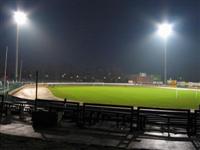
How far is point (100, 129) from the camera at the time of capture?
40.7 feet

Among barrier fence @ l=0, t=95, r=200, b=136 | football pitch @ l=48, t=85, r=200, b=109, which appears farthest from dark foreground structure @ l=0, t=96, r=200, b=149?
football pitch @ l=48, t=85, r=200, b=109

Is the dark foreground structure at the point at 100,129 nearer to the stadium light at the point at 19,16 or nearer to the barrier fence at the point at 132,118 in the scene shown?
the barrier fence at the point at 132,118

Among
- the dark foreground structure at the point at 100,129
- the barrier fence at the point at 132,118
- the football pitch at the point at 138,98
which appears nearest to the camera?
the dark foreground structure at the point at 100,129

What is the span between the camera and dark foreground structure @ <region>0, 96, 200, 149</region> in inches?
386

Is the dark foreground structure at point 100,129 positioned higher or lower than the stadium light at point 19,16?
lower

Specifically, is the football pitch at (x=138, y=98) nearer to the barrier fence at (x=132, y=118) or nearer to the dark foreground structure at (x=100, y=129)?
the barrier fence at (x=132, y=118)

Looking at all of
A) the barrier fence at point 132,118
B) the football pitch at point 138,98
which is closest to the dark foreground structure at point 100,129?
the barrier fence at point 132,118

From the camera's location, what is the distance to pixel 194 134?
38.1ft

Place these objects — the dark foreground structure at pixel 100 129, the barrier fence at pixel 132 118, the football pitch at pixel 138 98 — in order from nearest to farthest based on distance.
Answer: the dark foreground structure at pixel 100 129
the barrier fence at pixel 132 118
the football pitch at pixel 138 98

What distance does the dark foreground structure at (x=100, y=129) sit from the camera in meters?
9.80

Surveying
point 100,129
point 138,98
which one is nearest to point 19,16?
point 138,98

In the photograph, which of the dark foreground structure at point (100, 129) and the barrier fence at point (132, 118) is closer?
the dark foreground structure at point (100, 129)

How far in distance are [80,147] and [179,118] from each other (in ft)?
16.3

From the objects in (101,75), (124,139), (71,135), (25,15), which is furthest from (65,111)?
(101,75)
